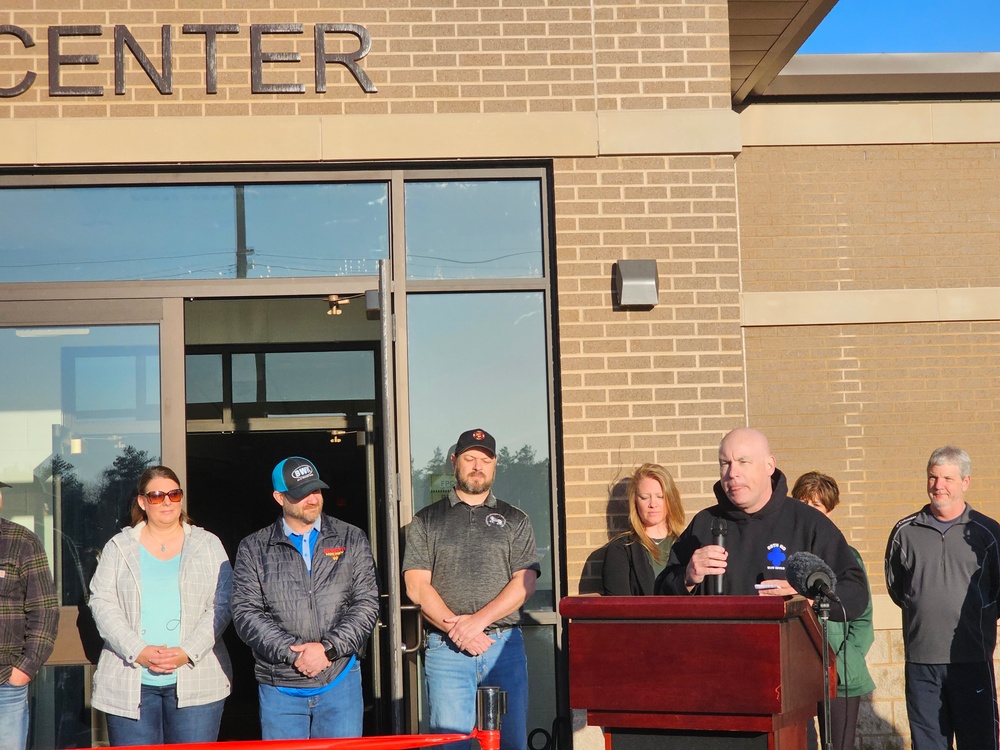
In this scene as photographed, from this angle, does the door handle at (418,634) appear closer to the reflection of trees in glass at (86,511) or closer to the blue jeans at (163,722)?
the blue jeans at (163,722)

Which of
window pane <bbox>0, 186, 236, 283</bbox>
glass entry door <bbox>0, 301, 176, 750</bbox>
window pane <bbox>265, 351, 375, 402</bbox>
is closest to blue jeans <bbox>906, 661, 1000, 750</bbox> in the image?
window pane <bbox>265, 351, 375, 402</bbox>

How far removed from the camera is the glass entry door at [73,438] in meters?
6.67

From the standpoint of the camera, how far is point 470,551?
20.3 feet

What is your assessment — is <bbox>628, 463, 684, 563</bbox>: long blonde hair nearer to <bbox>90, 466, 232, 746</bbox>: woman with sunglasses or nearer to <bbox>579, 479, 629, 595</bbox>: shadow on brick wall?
<bbox>579, 479, 629, 595</bbox>: shadow on brick wall

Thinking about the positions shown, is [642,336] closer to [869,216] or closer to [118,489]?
[869,216]

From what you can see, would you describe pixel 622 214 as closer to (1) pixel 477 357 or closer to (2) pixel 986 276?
(1) pixel 477 357

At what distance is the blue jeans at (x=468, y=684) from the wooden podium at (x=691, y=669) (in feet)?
7.80

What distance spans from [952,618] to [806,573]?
289cm

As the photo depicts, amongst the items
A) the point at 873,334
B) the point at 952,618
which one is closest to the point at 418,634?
the point at 952,618

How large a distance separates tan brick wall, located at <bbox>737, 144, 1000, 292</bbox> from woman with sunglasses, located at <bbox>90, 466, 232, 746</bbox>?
459 centimetres

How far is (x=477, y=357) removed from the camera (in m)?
7.02

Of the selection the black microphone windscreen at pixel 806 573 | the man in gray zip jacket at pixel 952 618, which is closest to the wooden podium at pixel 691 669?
the black microphone windscreen at pixel 806 573

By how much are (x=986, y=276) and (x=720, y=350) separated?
3.06 m

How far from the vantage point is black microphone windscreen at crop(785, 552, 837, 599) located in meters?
3.68
